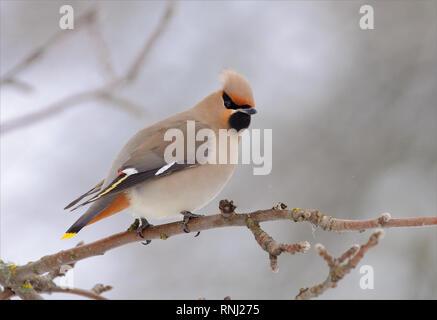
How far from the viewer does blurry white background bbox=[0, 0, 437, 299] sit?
503cm

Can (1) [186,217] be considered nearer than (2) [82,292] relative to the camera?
No

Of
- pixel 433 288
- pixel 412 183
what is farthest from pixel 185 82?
pixel 433 288

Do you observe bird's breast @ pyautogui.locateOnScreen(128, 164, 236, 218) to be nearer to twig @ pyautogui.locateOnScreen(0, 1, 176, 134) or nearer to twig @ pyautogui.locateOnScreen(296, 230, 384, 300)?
twig @ pyautogui.locateOnScreen(0, 1, 176, 134)

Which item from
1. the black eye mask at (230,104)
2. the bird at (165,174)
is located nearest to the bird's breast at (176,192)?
the bird at (165,174)

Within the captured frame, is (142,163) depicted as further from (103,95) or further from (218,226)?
(218,226)

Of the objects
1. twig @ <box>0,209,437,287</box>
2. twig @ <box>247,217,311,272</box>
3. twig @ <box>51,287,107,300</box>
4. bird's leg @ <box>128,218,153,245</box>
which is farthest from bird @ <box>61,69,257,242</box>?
twig @ <box>247,217,311,272</box>

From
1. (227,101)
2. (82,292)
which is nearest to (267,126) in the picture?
(227,101)

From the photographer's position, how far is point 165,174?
313 centimetres

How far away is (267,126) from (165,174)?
101 inches

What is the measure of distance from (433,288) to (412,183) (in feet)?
3.19

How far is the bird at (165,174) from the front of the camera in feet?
9.79

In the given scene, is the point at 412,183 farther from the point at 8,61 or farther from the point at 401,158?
the point at 8,61

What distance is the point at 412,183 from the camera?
5.29 metres

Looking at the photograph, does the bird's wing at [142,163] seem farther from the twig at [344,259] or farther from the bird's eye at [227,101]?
the twig at [344,259]
